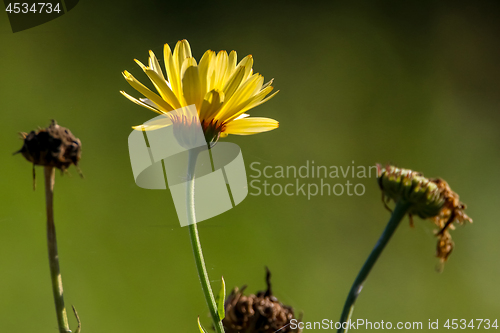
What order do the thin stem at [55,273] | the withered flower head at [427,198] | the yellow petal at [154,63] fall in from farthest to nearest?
the withered flower head at [427,198] < the yellow petal at [154,63] < the thin stem at [55,273]

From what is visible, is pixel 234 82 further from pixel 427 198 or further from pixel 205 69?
pixel 427 198

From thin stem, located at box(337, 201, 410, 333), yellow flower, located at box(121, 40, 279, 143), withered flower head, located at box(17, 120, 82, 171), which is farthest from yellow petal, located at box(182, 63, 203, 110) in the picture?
thin stem, located at box(337, 201, 410, 333)

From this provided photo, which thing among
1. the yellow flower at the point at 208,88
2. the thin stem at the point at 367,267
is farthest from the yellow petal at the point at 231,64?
the thin stem at the point at 367,267

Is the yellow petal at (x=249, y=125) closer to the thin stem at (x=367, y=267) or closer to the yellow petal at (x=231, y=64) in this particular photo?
the yellow petal at (x=231, y=64)

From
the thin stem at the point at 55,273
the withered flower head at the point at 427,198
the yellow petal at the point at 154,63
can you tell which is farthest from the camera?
the withered flower head at the point at 427,198

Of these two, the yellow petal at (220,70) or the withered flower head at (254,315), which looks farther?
the withered flower head at (254,315)

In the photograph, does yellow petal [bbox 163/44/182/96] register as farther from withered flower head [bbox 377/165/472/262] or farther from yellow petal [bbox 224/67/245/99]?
withered flower head [bbox 377/165/472/262]
